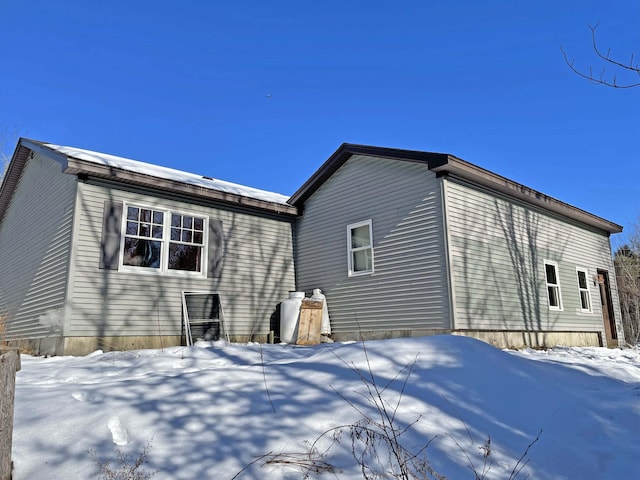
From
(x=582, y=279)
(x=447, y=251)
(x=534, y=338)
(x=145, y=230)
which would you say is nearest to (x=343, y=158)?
(x=447, y=251)

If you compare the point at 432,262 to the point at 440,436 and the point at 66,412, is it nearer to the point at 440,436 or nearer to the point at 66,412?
the point at 440,436

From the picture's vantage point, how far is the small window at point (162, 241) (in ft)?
28.9

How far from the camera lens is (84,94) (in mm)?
18016

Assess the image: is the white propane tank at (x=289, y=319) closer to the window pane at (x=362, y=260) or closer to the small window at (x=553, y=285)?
the window pane at (x=362, y=260)

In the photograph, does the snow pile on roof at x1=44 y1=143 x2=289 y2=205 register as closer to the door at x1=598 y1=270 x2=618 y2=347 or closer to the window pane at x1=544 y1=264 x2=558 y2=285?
the window pane at x1=544 y1=264 x2=558 y2=285

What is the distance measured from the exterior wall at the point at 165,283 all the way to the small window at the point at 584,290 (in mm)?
8391

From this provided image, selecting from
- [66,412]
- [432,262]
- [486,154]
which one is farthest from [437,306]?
[486,154]

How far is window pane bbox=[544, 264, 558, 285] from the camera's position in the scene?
1149 centimetres

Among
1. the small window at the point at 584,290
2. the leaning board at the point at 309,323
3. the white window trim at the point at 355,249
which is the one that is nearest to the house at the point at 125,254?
the leaning board at the point at 309,323

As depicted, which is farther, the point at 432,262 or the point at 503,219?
the point at 503,219

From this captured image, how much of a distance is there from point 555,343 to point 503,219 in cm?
359

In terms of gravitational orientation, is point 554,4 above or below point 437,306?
above

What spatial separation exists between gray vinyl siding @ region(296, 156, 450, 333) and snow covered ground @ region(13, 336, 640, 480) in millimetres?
4025

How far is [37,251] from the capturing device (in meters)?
9.77
